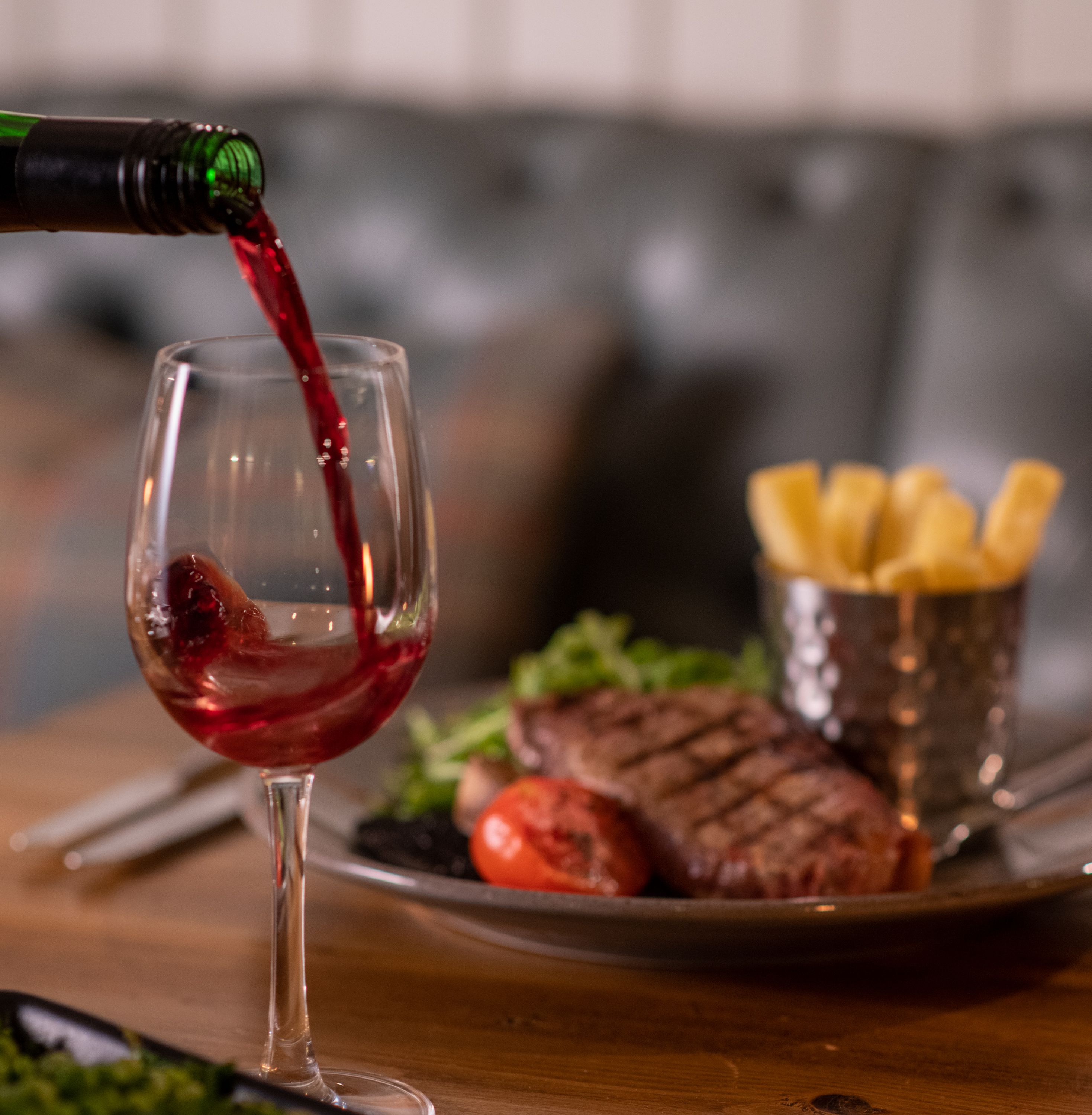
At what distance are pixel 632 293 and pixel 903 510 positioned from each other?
1267mm

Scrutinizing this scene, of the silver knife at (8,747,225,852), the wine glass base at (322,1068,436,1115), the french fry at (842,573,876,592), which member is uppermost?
the french fry at (842,573,876,592)

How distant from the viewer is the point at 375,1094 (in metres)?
0.59

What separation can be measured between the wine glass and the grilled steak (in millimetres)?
223

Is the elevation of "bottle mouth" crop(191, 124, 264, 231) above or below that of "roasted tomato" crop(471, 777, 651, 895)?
above

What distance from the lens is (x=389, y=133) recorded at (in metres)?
2.23

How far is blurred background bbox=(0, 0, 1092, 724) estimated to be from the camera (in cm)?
194

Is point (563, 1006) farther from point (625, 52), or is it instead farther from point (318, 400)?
point (625, 52)

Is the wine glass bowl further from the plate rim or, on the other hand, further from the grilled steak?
the grilled steak

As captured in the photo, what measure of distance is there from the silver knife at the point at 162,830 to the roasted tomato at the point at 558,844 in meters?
0.25

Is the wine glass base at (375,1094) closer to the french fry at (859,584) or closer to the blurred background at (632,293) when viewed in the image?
the french fry at (859,584)

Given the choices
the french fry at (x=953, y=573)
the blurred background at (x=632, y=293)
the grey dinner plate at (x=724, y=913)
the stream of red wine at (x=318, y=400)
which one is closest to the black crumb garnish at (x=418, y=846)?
the grey dinner plate at (x=724, y=913)

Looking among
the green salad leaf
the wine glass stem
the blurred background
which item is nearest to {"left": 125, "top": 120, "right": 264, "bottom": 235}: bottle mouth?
the wine glass stem

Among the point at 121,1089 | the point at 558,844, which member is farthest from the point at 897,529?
the point at 121,1089

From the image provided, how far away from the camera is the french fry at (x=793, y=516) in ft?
2.98
